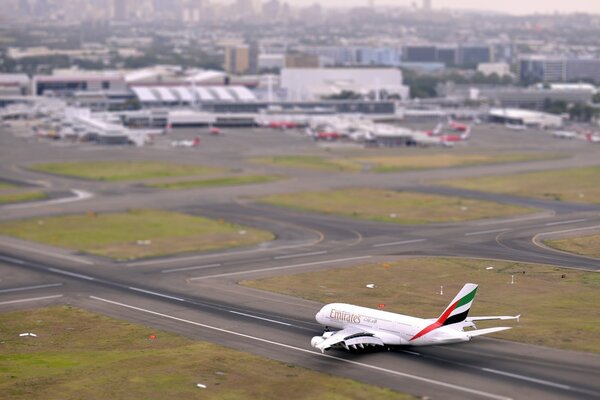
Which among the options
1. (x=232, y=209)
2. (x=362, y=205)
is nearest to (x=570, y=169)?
(x=362, y=205)

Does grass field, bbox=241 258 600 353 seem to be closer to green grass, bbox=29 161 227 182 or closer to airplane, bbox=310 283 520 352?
airplane, bbox=310 283 520 352

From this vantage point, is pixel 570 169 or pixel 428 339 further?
pixel 570 169

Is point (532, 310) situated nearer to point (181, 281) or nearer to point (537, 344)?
point (537, 344)

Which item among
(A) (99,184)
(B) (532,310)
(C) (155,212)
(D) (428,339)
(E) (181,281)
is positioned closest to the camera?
A: (D) (428,339)

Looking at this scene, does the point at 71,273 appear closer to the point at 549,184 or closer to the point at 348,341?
the point at 348,341

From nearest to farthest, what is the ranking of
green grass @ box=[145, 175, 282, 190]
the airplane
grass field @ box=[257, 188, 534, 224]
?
the airplane < grass field @ box=[257, 188, 534, 224] < green grass @ box=[145, 175, 282, 190]

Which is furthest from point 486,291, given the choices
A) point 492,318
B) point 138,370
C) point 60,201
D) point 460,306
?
point 60,201

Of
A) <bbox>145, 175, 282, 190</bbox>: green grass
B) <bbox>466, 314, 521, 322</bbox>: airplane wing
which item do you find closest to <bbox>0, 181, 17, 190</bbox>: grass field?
<bbox>145, 175, 282, 190</bbox>: green grass
